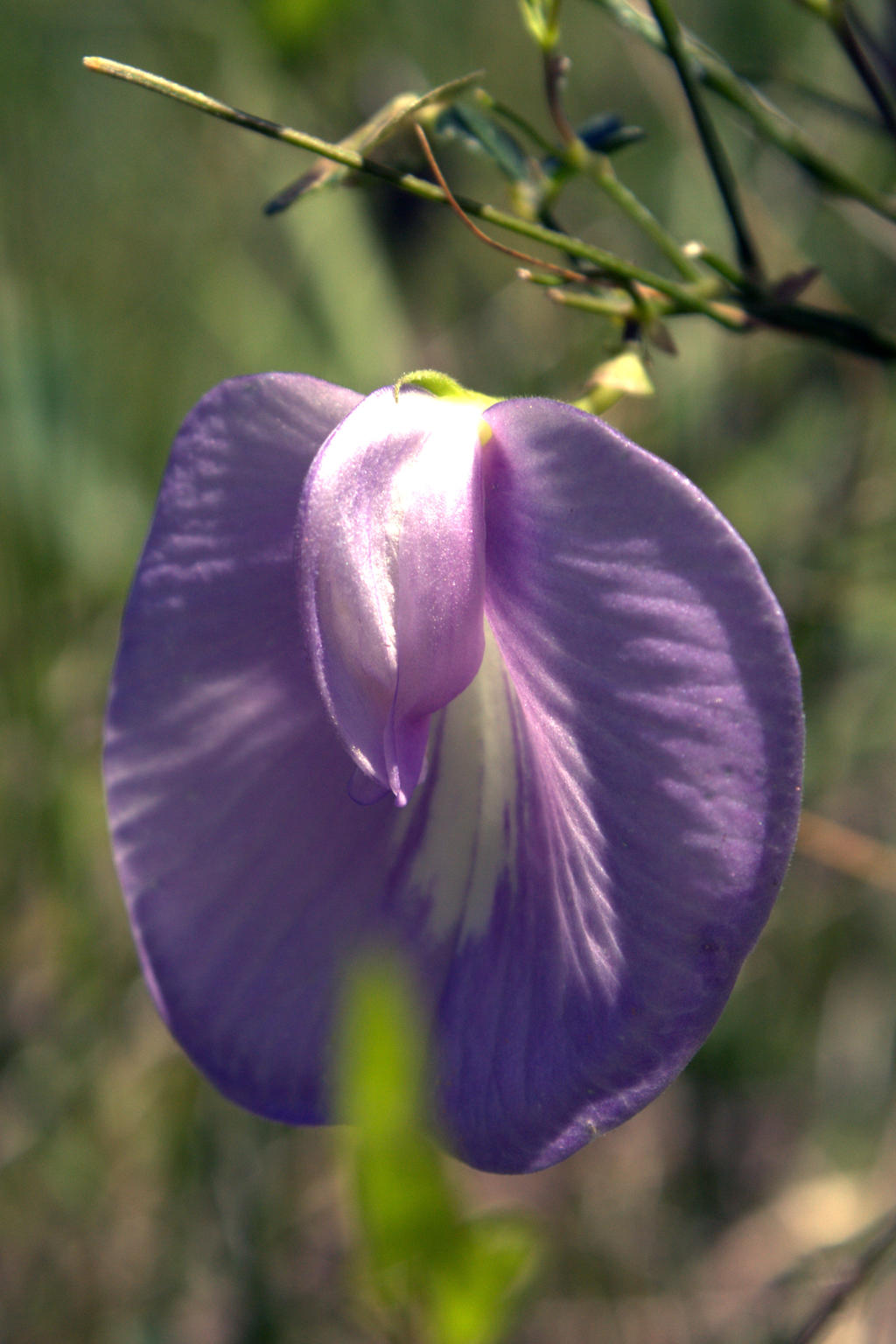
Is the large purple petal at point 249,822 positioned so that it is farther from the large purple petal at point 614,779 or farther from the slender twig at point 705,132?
the slender twig at point 705,132

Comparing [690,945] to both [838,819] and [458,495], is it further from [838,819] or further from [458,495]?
[838,819]

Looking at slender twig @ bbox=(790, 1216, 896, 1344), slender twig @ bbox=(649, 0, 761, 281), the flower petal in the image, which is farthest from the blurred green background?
the flower petal

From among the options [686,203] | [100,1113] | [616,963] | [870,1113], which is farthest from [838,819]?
[616,963]

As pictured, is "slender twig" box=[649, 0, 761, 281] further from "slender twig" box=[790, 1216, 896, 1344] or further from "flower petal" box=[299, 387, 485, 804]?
"slender twig" box=[790, 1216, 896, 1344]

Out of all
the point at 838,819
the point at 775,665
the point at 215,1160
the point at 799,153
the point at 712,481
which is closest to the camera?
the point at 775,665

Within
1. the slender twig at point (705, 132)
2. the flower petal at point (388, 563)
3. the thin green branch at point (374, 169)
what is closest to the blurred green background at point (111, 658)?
the slender twig at point (705, 132)

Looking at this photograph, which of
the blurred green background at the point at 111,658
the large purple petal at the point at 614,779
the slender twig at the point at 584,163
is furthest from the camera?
the blurred green background at the point at 111,658
